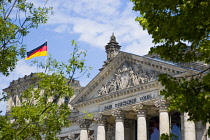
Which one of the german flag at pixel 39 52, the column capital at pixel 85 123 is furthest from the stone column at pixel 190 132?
the german flag at pixel 39 52

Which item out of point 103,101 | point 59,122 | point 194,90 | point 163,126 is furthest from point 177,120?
point 194,90

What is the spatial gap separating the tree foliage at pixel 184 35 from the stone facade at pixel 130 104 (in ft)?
70.3

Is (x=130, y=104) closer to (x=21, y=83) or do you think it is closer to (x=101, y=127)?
(x=101, y=127)

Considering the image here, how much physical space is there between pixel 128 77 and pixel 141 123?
558 centimetres

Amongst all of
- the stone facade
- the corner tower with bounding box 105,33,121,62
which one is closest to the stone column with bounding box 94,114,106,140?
the stone facade

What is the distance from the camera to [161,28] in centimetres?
1959

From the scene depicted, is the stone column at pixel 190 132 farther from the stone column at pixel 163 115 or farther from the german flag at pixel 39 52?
A: the german flag at pixel 39 52

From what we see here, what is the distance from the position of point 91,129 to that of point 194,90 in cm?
3544

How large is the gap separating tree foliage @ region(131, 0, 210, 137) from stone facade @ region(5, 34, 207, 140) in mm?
21413

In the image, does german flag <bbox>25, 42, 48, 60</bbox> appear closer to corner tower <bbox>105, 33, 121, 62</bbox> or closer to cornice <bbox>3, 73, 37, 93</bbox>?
corner tower <bbox>105, 33, 121, 62</bbox>

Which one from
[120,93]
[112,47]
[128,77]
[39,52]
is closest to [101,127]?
[120,93]

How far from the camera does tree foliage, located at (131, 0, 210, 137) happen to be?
18.2m

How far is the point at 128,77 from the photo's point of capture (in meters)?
47.3

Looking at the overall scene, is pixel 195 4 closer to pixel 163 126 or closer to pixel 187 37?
pixel 187 37
